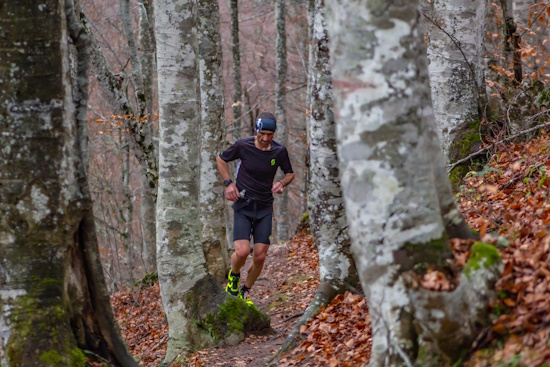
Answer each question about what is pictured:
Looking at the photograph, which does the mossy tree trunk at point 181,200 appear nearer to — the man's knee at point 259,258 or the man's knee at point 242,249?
the man's knee at point 242,249

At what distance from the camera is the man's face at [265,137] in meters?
7.89

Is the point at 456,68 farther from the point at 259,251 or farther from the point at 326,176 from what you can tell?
the point at 259,251

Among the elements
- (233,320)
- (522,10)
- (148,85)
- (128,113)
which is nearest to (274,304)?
(233,320)

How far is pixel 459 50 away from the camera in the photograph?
8562mm

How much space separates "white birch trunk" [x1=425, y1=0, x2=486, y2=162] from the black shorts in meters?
2.92

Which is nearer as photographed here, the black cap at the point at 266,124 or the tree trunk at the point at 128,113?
the black cap at the point at 266,124

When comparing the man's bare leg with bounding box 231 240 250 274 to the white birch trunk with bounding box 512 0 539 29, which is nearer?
the man's bare leg with bounding box 231 240 250 274

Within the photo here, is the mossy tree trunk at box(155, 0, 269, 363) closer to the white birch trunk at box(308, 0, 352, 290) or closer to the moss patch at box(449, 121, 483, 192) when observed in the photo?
the white birch trunk at box(308, 0, 352, 290)

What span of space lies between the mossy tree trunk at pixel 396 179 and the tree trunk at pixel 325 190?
310 cm

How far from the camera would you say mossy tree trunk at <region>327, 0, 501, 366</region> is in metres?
3.45

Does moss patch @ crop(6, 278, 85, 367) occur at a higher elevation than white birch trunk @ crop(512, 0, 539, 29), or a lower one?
lower

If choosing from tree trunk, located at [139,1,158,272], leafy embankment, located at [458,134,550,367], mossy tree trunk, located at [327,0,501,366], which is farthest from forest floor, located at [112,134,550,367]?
tree trunk, located at [139,1,158,272]

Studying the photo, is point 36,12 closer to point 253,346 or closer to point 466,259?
point 466,259

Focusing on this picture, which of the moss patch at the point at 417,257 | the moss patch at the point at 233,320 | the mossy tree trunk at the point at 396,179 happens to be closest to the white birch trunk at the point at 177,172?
the moss patch at the point at 233,320
